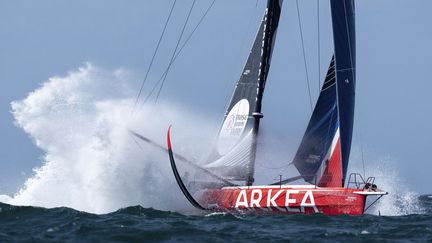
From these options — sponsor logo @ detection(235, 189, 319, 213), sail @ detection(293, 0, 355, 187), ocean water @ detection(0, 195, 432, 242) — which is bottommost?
ocean water @ detection(0, 195, 432, 242)

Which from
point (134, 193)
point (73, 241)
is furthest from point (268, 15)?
point (73, 241)

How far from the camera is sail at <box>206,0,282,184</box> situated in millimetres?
21453

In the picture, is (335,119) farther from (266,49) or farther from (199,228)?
(199,228)

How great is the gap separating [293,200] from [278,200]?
438 millimetres

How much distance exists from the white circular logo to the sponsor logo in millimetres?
2576

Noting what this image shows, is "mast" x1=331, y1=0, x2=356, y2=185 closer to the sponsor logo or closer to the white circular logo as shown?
the sponsor logo

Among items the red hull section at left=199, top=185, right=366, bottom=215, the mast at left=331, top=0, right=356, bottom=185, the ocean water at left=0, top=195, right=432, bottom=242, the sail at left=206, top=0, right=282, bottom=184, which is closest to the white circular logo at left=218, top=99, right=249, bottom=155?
the sail at left=206, top=0, right=282, bottom=184

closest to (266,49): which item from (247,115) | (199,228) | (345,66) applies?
(247,115)

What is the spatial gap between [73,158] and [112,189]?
1.90m

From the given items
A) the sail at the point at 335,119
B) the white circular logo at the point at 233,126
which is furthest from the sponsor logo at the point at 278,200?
the white circular logo at the point at 233,126

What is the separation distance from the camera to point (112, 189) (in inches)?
856

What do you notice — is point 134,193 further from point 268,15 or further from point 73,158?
point 268,15

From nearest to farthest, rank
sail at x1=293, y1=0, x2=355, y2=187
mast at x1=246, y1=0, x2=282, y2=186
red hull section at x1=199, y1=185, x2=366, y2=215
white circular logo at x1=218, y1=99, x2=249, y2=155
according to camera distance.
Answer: red hull section at x1=199, y1=185, x2=366, y2=215, sail at x1=293, y1=0, x2=355, y2=187, mast at x1=246, y1=0, x2=282, y2=186, white circular logo at x1=218, y1=99, x2=249, y2=155

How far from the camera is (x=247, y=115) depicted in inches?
862
